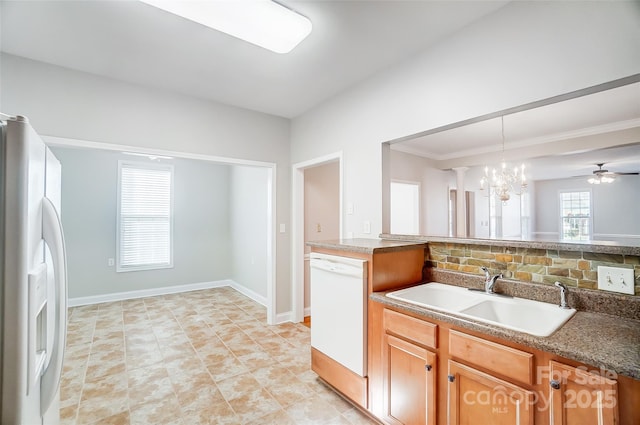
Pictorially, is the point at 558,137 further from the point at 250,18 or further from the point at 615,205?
the point at 250,18

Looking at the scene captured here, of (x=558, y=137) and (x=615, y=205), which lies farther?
(x=615, y=205)

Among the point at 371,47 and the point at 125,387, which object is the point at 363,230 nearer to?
the point at 371,47

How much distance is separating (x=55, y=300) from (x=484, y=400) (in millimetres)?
1866

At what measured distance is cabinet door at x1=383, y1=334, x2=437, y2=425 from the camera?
1.52 meters

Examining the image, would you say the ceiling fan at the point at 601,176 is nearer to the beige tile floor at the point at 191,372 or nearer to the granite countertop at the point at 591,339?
the granite countertop at the point at 591,339

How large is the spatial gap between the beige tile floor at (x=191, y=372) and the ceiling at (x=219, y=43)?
2.73 meters

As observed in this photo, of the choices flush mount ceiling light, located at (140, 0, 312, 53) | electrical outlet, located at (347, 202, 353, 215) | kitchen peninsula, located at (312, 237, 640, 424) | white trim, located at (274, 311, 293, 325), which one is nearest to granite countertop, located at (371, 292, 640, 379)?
kitchen peninsula, located at (312, 237, 640, 424)

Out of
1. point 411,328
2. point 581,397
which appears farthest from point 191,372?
point 581,397

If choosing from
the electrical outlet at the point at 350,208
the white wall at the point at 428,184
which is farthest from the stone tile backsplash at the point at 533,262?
the white wall at the point at 428,184

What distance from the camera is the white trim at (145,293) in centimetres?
441

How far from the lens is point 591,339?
1.14 m

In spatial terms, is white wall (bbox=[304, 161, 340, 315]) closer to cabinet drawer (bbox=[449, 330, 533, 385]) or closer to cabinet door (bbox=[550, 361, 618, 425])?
cabinet drawer (bbox=[449, 330, 533, 385])

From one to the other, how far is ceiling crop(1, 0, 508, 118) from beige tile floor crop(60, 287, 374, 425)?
8.96 feet

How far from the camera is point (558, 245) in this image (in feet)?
5.14
